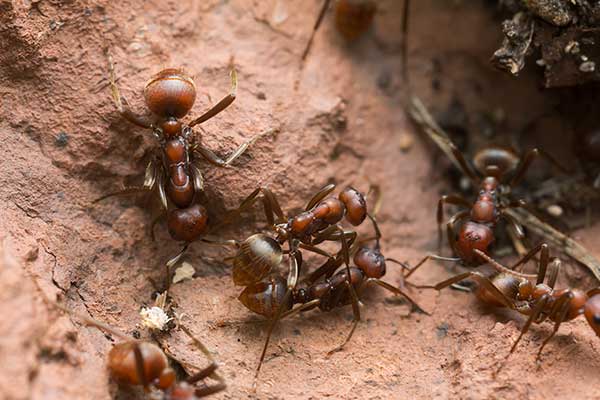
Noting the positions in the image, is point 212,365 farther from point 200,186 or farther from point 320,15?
point 320,15

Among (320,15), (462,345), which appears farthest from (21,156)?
(462,345)

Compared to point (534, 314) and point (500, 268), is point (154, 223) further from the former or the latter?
point (534, 314)

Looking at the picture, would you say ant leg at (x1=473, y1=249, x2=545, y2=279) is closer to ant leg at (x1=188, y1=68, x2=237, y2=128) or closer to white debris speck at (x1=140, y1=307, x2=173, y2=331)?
ant leg at (x1=188, y1=68, x2=237, y2=128)

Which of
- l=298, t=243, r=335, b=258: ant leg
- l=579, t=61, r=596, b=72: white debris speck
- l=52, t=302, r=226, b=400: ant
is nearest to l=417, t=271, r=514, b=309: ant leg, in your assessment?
l=298, t=243, r=335, b=258: ant leg

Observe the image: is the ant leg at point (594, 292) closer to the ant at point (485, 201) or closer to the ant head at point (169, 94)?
the ant at point (485, 201)

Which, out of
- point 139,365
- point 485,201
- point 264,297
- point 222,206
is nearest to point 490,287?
point 485,201

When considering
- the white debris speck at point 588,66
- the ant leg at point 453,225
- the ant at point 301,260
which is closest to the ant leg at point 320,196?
the ant at point 301,260
